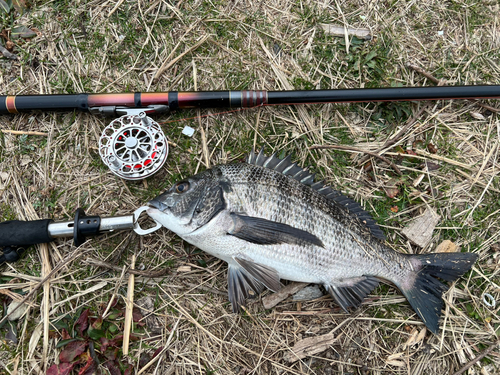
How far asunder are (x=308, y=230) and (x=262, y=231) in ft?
1.47

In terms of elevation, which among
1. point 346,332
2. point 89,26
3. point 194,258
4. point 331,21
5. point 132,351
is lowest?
point 346,332

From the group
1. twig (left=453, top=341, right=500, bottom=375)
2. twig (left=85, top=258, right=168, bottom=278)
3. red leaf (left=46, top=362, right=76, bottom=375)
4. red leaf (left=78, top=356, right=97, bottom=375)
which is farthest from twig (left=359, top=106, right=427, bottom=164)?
red leaf (left=46, top=362, right=76, bottom=375)

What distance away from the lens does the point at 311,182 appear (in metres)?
3.06

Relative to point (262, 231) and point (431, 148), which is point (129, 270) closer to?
point (262, 231)

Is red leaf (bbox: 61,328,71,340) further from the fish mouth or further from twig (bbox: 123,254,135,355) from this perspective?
Result: the fish mouth

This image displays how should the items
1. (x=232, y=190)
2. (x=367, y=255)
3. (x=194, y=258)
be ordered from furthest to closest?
(x=194, y=258)
(x=367, y=255)
(x=232, y=190)

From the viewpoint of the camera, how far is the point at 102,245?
3.09 meters

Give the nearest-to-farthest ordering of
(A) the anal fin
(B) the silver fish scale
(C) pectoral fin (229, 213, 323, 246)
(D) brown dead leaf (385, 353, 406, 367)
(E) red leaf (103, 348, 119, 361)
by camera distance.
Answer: (C) pectoral fin (229, 213, 323, 246), (B) the silver fish scale, (E) red leaf (103, 348, 119, 361), (A) the anal fin, (D) brown dead leaf (385, 353, 406, 367)

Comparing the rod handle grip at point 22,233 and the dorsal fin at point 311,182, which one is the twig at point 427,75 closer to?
the dorsal fin at point 311,182

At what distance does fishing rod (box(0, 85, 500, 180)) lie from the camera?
9.96 feet

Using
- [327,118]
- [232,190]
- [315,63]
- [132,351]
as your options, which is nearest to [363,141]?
[327,118]

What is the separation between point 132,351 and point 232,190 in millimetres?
1836

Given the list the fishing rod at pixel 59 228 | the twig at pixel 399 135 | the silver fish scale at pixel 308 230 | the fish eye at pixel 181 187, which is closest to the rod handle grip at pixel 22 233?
the fishing rod at pixel 59 228

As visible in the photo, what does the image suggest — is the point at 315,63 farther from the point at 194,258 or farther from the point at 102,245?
the point at 102,245
